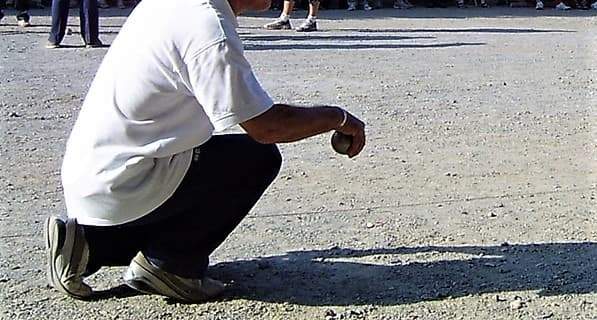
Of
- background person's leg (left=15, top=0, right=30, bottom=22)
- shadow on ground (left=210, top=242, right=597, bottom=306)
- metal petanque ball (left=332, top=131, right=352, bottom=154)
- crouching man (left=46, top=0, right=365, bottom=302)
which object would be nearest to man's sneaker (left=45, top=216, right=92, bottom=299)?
crouching man (left=46, top=0, right=365, bottom=302)

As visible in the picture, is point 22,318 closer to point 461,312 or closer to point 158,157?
point 158,157

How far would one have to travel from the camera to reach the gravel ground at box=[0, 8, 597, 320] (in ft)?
12.0

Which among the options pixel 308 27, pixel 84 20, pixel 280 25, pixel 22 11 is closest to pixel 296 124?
pixel 84 20

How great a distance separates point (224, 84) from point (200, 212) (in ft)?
2.09

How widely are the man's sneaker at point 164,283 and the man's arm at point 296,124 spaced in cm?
64

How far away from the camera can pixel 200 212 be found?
11.6 feet

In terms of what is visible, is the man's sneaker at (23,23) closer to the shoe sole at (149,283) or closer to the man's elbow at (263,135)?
the shoe sole at (149,283)

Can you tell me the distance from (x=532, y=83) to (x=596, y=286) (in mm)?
5216

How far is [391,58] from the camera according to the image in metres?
10.6

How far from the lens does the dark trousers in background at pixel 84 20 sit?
10883 millimetres

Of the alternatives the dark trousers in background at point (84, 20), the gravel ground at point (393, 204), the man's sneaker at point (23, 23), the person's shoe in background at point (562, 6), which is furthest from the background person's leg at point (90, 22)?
the person's shoe in background at point (562, 6)

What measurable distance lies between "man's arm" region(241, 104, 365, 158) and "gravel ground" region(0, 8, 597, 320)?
2.05 ft

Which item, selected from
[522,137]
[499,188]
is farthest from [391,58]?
[499,188]

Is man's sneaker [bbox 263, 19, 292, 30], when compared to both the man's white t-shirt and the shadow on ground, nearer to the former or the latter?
the shadow on ground
